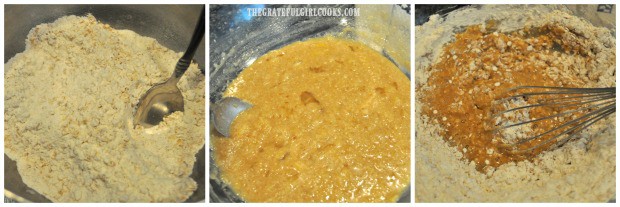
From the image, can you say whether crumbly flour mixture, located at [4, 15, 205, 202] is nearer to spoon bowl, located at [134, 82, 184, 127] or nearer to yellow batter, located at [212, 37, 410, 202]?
spoon bowl, located at [134, 82, 184, 127]

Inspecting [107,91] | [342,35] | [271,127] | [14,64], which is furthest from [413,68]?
[14,64]

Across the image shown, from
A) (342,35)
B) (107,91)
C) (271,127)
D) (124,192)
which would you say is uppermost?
(342,35)

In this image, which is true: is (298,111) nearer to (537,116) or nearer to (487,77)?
(487,77)

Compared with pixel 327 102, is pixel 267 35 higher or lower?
higher

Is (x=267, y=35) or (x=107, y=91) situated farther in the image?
(x=267, y=35)

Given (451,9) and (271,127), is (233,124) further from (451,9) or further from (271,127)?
(451,9)

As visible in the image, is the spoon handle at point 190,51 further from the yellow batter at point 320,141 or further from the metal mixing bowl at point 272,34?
the yellow batter at point 320,141

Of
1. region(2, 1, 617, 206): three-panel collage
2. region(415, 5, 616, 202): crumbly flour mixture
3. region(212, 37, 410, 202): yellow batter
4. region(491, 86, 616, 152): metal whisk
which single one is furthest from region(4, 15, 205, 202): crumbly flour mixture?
region(491, 86, 616, 152): metal whisk

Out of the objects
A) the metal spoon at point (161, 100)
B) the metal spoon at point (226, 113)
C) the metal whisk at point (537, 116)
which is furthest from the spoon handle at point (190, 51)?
the metal whisk at point (537, 116)
